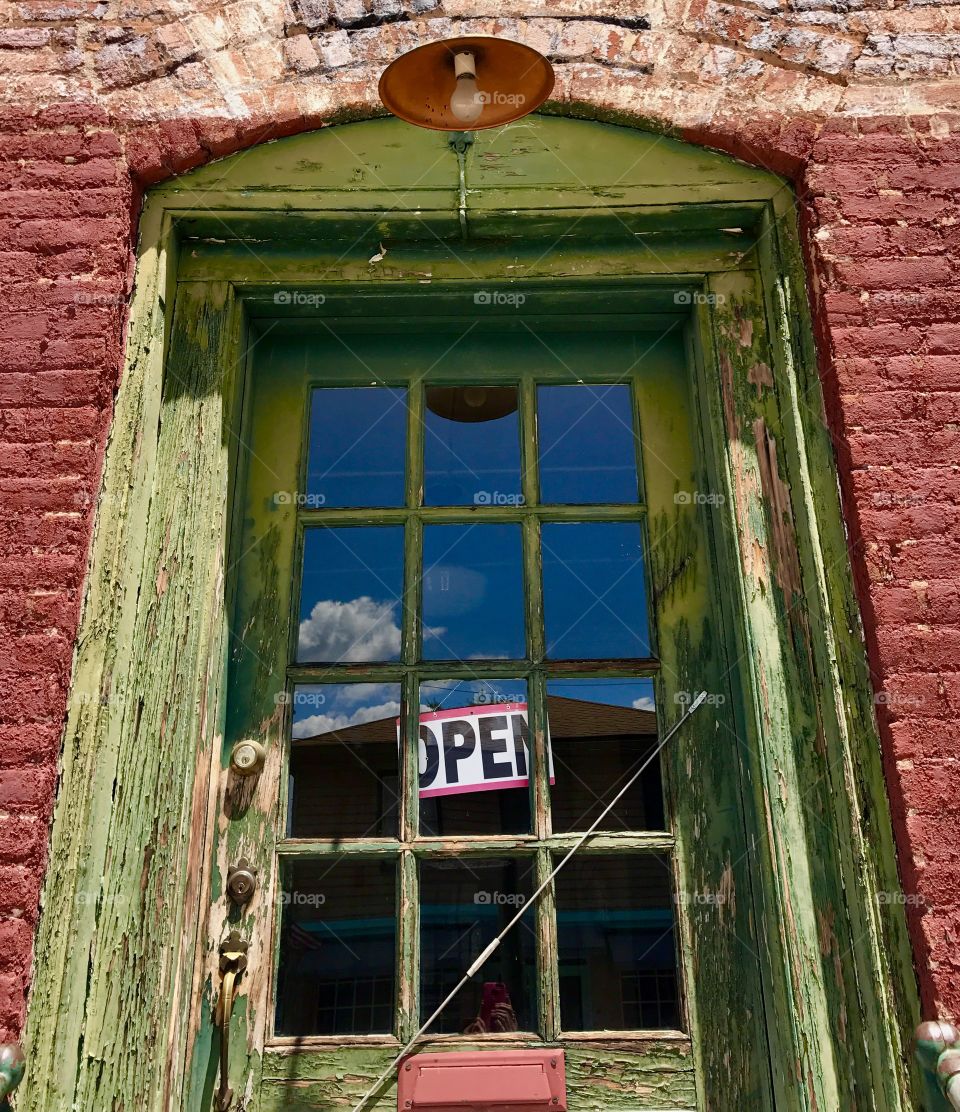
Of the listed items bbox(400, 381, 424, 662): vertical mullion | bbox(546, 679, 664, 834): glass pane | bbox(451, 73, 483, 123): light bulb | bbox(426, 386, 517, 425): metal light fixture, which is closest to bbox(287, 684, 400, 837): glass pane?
bbox(400, 381, 424, 662): vertical mullion

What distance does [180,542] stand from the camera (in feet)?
7.93

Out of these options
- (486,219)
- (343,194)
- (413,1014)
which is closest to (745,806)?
(413,1014)

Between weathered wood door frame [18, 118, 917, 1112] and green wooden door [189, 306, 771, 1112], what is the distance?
12 centimetres

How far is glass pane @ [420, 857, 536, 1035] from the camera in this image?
2.23 metres

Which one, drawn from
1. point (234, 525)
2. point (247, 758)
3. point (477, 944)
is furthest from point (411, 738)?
point (234, 525)

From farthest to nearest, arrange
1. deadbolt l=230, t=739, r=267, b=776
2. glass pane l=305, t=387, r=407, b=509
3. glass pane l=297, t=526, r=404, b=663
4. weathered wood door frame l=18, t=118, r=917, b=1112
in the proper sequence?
1. glass pane l=305, t=387, r=407, b=509
2. glass pane l=297, t=526, r=404, b=663
3. deadbolt l=230, t=739, r=267, b=776
4. weathered wood door frame l=18, t=118, r=917, b=1112

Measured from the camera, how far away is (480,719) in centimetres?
247

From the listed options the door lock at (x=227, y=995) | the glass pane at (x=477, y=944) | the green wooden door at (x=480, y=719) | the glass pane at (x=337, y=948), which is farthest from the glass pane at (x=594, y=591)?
the door lock at (x=227, y=995)

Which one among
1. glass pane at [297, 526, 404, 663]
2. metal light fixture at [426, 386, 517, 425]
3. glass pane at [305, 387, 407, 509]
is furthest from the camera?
metal light fixture at [426, 386, 517, 425]

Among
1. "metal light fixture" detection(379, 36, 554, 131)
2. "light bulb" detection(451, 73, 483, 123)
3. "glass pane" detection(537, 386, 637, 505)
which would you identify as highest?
"metal light fixture" detection(379, 36, 554, 131)

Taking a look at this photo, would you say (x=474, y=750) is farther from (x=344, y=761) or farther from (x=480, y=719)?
(x=344, y=761)

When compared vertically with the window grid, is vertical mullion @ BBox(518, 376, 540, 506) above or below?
above

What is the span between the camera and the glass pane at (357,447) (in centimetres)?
271

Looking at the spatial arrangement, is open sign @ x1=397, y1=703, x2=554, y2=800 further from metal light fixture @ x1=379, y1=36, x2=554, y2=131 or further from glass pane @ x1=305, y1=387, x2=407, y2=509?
metal light fixture @ x1=379, y1=36, x2=554, y2=131
